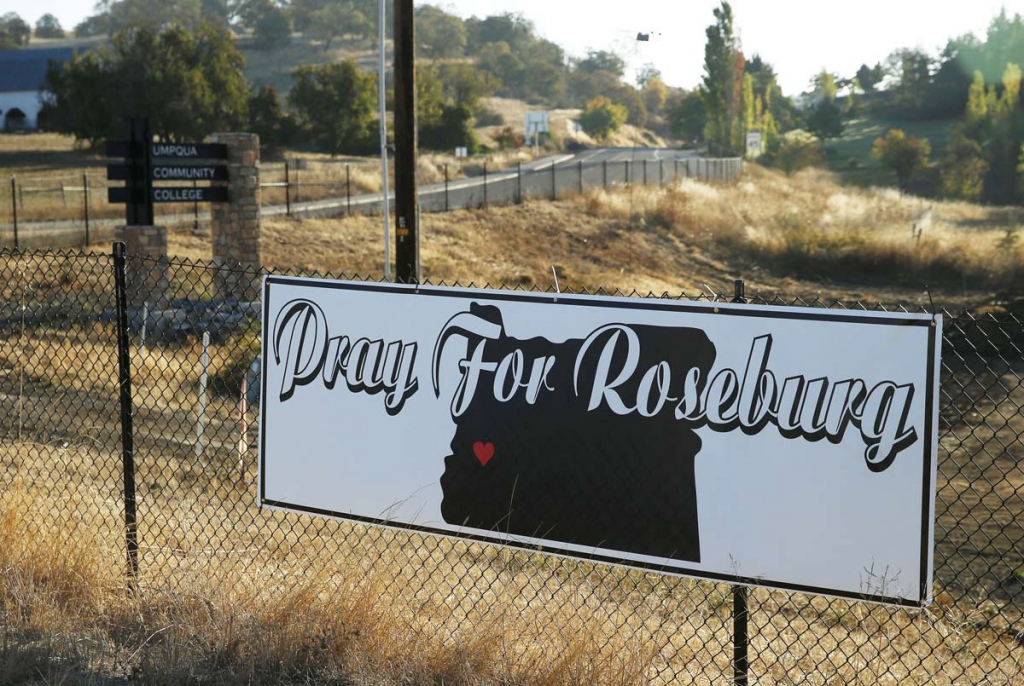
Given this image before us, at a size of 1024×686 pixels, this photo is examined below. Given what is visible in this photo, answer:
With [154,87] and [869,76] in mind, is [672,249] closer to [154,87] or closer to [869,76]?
[154,87]

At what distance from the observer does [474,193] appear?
40219 millimetres

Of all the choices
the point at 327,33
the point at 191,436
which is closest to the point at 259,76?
the point at 327,33

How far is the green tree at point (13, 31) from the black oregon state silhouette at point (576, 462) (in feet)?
492

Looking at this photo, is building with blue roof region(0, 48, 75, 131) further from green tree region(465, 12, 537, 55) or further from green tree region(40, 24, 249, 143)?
green tree region(465, 12, 537, 55)

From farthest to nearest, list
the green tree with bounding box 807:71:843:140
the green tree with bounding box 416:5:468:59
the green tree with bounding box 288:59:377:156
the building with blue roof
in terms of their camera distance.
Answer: the green tree with bounding box 416:5:468:59, the green tree with bounding box 807:71:843:140, the building with blue roof, the green tree with bounding box 288:59:377:156

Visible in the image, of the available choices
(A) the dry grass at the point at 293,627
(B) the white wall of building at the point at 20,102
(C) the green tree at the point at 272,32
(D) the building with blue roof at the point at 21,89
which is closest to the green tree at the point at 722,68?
(D) the building with blue roof at the point at 21,89

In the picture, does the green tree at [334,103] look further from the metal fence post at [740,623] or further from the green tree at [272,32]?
the green tree at [272,32]

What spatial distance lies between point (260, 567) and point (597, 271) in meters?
24.6

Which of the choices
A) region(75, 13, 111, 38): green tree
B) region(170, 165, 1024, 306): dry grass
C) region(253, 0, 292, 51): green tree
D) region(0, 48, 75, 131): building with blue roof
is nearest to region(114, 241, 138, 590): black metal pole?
region(170, 165, 1024, 306): dry grass

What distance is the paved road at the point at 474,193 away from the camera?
961 inches

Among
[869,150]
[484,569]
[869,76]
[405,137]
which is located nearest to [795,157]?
[869,150]

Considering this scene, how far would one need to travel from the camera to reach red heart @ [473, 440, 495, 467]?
4.61 meters

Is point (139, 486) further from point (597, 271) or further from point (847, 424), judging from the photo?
→ point (597, 271)

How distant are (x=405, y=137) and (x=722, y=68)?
5614cm
